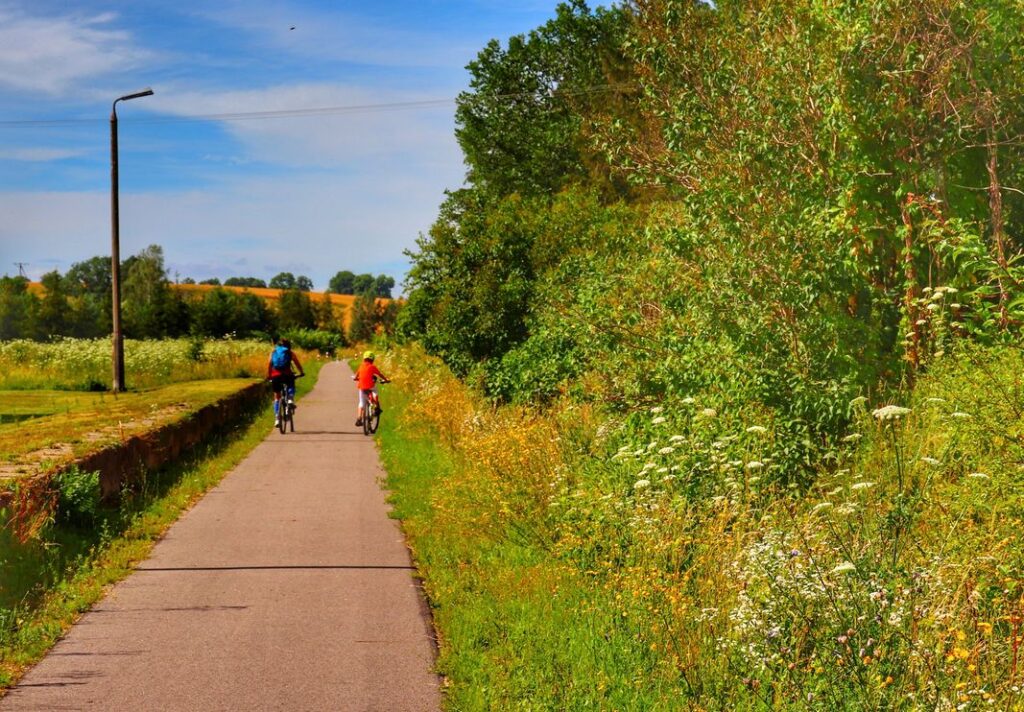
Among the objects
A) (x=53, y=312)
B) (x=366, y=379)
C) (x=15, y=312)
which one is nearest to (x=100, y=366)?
(x=366, y=379)

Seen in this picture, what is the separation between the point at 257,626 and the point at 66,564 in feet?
8.60

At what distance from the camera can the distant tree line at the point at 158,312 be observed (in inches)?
3137

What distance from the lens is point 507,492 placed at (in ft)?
29.1

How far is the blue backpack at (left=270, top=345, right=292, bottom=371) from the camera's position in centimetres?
1955

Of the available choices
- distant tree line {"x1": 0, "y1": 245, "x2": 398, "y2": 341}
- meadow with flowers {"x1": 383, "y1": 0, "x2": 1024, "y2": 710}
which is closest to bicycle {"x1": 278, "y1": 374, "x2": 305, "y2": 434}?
meadow with flowers {"x1": 383, "y1": 0, "x2": 1024, "y2": 710}

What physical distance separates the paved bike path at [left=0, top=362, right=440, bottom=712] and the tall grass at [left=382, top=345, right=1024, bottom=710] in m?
0.37

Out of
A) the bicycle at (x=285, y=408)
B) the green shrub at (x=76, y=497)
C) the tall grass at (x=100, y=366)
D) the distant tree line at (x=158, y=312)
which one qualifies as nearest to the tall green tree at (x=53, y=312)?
the distant tree line at (x=158, y=312)

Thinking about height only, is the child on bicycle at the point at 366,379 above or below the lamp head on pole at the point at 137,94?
below

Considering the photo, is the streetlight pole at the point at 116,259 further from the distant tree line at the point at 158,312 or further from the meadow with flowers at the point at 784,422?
the distant tree line at the point at 158,312

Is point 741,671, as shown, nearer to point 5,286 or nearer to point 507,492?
point 507,492

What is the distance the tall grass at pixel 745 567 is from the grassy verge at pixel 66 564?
2.47 metres

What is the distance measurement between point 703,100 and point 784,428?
3.59 metres

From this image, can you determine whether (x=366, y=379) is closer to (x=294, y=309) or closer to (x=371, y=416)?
(x=371, y=416)

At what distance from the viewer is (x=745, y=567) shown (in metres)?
5.43
